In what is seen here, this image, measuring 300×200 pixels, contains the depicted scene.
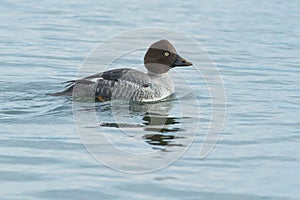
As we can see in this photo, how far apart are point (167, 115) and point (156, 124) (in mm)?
680

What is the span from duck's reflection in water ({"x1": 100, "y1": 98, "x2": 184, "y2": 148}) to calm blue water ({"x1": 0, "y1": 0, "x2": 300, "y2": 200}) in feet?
0.10

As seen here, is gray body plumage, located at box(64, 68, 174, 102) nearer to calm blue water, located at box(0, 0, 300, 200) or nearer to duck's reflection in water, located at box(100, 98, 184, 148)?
duck's reflection in water, located at box(100, 98, 184, 148)

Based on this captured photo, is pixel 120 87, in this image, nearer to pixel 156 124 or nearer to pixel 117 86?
pixel 117 86

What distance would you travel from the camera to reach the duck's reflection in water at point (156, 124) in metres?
9.54

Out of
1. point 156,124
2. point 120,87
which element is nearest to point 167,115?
point 156,124

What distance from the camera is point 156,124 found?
10.4 m

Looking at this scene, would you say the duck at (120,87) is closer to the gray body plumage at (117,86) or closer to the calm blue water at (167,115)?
the gray body plumage at (117,86)

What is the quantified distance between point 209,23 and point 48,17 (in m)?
4.72

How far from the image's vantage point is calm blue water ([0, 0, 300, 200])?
25.1ft

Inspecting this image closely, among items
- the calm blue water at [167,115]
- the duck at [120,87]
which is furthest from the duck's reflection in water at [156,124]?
the duck at [120,87]

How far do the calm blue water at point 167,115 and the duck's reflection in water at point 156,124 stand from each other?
0.03m

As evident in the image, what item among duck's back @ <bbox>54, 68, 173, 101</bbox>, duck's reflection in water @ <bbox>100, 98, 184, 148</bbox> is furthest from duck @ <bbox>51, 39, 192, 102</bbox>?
duck's reflection in water @ <bbox>100, 98, 184, 148</bbox>

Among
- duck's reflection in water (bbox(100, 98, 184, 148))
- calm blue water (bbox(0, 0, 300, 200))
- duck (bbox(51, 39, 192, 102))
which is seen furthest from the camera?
duck (bbox(51, 39, 192, 102))

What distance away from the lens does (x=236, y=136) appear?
9805 millimetres
